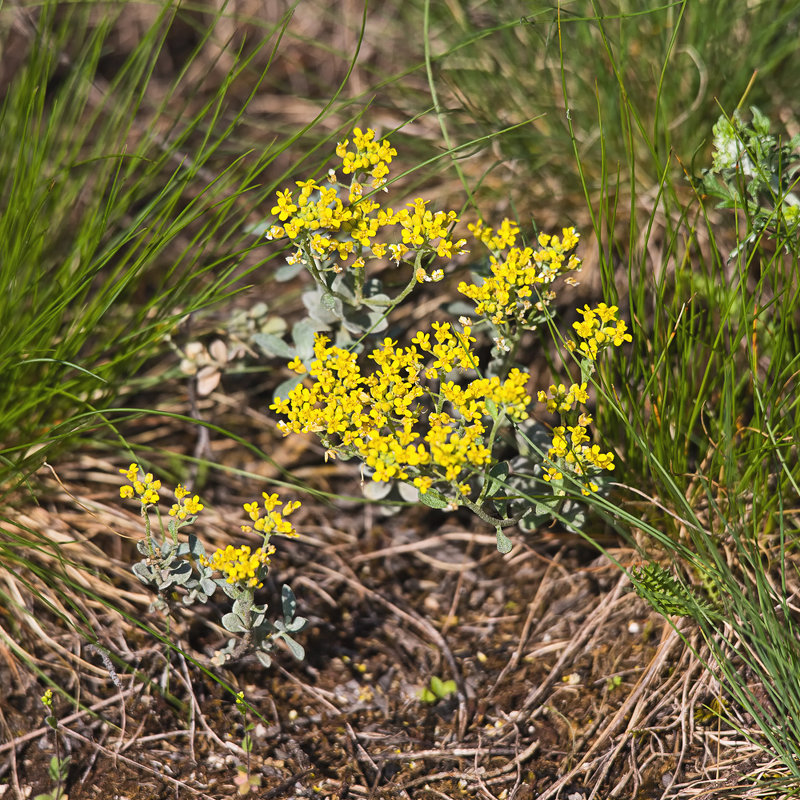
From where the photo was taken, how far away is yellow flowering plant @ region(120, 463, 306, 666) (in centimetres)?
160

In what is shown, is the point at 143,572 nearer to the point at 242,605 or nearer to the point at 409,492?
the point at 242,605

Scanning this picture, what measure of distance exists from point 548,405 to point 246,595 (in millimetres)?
709

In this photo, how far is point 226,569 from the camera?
1596 mm

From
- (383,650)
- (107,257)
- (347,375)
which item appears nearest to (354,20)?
(107,257)

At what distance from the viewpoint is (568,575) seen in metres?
2.08

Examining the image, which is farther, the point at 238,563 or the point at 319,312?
the point at 319,312

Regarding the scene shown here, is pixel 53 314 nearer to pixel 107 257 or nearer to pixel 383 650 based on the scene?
pixel 107 257

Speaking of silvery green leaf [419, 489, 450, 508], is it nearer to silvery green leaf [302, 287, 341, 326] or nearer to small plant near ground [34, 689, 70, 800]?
silvery green leaf [302, 287, 341, 326]

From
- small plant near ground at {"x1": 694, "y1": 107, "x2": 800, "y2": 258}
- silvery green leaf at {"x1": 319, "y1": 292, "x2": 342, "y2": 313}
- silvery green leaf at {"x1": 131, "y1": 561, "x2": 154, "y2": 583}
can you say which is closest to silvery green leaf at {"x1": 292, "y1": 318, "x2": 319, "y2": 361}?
silvery green leaf at {"x1": 319, "y1": 292, "x2": 342, "y2": 313}

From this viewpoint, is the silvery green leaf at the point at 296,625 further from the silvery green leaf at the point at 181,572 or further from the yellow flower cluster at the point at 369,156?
the yellow flower cluster at the point at 369,156

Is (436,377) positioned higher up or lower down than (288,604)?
higher up

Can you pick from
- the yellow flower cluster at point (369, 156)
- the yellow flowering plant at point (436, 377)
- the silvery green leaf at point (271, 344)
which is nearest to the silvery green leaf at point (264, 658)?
the yellow flowering plant at point (436, 377)

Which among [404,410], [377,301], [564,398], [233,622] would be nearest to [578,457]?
[564,398]

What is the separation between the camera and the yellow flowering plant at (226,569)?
160 cm
